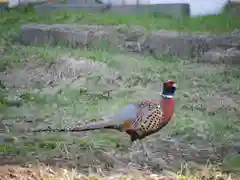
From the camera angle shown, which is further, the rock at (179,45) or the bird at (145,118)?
the rock at (179,45)

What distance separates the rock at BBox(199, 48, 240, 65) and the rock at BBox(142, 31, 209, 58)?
239 mm

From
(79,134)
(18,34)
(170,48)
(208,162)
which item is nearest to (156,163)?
(208,162)

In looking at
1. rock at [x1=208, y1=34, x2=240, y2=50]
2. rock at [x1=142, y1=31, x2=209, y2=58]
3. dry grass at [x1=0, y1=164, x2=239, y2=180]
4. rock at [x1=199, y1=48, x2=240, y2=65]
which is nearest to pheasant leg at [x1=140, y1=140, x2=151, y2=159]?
dry grass at [x1=0, y1=164, x2=239, y2=180]

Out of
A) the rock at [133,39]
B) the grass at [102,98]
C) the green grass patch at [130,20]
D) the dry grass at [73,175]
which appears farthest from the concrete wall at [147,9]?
the dry grass at [73,175]

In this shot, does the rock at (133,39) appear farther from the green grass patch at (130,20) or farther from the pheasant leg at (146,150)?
the pheasant leg at (146,150)

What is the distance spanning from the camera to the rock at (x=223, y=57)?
634 cm

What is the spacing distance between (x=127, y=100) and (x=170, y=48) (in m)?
2.46

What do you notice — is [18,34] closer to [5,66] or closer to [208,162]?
[5,66]

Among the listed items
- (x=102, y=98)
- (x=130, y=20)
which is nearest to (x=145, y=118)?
(x=102, y=98)

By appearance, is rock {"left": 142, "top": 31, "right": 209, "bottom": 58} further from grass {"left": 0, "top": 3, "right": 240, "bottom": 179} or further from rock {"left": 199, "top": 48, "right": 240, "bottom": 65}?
grass {"left": 0, "top": 3, "right": 240, "bottom": 179}

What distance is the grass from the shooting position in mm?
3326

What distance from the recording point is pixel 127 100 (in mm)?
4562

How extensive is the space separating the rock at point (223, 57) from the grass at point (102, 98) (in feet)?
0.94

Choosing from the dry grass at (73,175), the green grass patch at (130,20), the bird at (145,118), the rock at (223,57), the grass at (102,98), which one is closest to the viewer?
the dry grass at (73,175)
